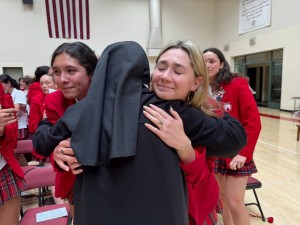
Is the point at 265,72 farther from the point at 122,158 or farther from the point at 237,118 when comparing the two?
the point at 122,158

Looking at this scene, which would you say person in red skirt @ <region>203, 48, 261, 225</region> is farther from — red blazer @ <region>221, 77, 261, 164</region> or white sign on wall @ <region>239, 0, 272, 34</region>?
white sign on wall @ <region>239, 0, 272, 34</region>

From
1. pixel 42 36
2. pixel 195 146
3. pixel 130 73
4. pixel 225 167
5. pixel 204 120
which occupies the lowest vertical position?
pixel 225 167

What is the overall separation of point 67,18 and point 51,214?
9.71 metres

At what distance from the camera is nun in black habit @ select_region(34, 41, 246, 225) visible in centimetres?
76

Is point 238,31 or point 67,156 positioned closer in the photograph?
point 67,156

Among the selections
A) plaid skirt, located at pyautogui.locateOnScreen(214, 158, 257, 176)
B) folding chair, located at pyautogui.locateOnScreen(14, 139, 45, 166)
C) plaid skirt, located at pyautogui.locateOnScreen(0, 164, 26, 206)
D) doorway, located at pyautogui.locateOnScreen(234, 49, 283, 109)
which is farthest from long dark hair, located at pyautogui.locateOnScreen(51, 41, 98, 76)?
doorway, located at pyautogui.locateOnScreen(234, 49, 283, 109)

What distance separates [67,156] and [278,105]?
1138 cm

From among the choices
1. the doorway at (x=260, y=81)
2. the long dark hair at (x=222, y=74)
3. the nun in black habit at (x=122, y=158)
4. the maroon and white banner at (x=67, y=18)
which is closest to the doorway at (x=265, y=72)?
the doorway at (x=260, y=81)

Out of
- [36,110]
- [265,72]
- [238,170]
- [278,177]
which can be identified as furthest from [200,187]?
[265,72]

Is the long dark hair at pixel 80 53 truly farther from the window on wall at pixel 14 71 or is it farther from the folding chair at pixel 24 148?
the window on wall at pixel 14 71

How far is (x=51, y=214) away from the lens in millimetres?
1801

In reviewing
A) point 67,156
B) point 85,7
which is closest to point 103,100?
point 67,156

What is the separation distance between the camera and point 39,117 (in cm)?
308

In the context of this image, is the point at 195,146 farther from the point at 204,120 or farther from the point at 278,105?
the point at 278,105
